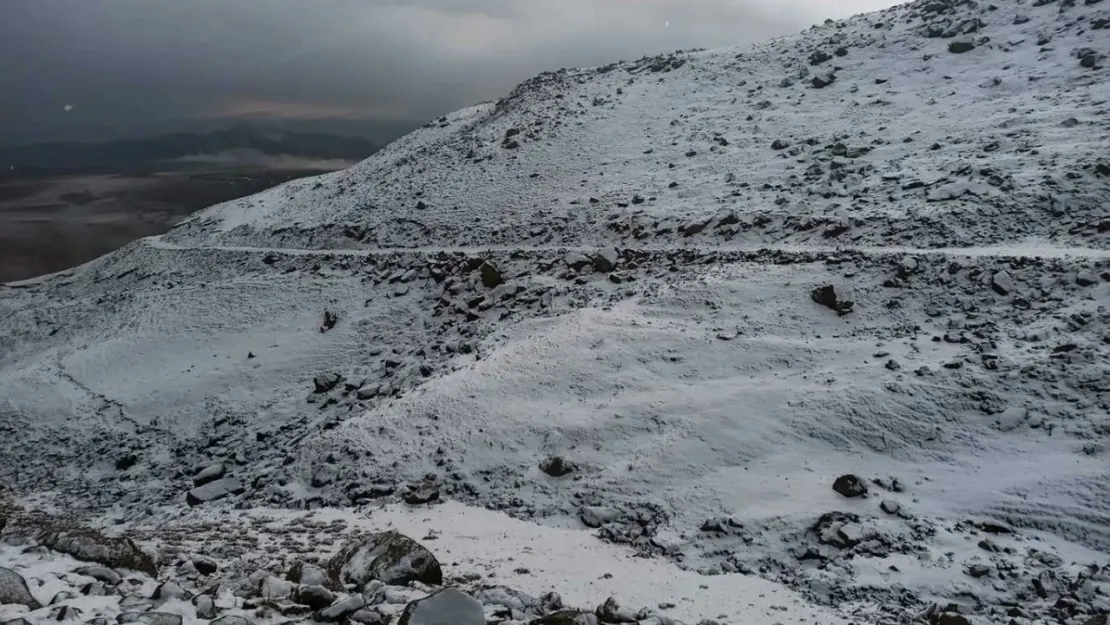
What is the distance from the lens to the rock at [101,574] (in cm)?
717

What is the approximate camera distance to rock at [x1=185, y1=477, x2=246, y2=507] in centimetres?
1482

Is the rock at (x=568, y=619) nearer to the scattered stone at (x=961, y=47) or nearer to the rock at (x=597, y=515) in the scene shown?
the rock at (x=597, y=515)

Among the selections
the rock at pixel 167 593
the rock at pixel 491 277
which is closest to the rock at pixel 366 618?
the rock at pixel 167 593

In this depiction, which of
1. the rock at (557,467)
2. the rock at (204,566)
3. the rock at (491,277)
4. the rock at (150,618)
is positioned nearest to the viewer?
the rock at (150,618)

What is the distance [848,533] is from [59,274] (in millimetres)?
52669

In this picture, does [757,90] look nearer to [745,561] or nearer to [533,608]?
[745,561]

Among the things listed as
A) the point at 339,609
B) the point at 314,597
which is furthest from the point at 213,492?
the point at 339,609

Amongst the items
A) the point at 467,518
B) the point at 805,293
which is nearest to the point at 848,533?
the point at 467,518

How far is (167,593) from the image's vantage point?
6906 millimetres

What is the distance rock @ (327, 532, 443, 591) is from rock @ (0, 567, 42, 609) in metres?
3.22

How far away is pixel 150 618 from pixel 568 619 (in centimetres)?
419

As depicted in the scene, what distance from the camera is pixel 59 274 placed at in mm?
44875

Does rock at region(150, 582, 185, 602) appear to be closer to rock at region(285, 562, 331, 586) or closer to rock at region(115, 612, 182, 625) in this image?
rock at region(115, 612, 182, 625)

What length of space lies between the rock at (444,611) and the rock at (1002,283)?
15.5 metres
